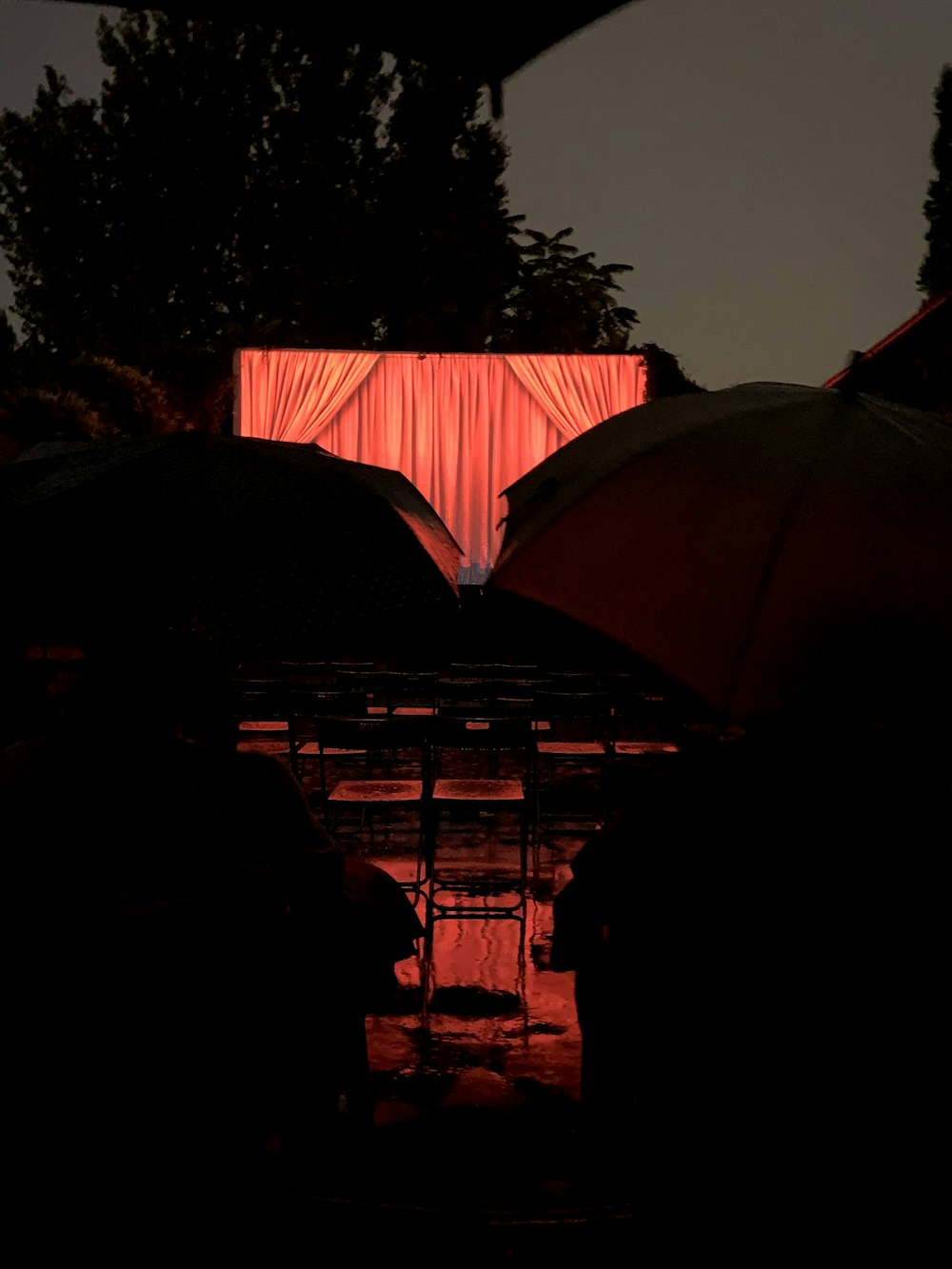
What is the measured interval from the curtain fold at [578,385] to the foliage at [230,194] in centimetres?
1018

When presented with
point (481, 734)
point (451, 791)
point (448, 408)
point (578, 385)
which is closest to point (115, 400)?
point (448, 408)

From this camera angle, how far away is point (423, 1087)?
3.62 m

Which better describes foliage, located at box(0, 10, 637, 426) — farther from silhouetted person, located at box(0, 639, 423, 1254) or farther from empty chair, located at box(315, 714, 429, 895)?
silhouetted person, located at box(0, 639, 423, 1254)

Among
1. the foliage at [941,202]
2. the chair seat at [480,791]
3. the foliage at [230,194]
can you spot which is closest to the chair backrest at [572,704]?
the chair seat at [480,791]

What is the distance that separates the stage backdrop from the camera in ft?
56.3

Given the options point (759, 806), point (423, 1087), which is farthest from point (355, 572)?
point (423, 1087)

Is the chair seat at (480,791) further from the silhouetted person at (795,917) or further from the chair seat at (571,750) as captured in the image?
the silhouetted person at (795,917)

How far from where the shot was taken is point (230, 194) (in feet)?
94.4

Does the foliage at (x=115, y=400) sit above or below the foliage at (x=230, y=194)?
below

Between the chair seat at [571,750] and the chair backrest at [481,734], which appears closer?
the chair backrest at [481,734]

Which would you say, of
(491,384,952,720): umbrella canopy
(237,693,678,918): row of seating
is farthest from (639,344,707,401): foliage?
(491,384,952,720): umbrella canopy

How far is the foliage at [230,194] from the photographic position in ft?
90.5

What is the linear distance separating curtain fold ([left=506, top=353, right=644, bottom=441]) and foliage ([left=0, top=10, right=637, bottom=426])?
33.4 feet

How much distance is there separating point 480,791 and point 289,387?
→ 12.7 metres
